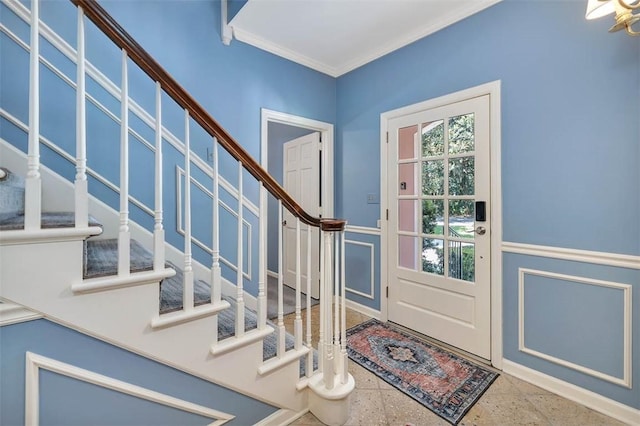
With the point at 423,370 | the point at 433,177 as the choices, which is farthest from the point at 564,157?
the point at 423,370

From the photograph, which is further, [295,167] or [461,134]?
[295,167]

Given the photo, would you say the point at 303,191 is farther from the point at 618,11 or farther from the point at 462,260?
the point at 618,11

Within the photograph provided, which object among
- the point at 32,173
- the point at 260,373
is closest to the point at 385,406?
the point at 260,373

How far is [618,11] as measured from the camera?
1.35 m

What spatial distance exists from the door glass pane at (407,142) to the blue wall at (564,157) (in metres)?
0.44

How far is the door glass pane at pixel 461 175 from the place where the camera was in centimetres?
215

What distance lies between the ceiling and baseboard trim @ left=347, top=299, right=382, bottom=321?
2.59 m

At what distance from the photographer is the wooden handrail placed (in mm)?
973

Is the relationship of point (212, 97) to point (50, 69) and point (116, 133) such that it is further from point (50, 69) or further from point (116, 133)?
point (50, 69)

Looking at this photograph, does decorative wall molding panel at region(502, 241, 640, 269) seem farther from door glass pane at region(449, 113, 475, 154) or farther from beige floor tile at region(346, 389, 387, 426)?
beige floor tile at region(346, 389, 387, 426)

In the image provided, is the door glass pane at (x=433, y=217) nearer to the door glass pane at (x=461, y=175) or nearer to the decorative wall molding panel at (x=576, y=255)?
the door glass pane at (x=461, y=175)

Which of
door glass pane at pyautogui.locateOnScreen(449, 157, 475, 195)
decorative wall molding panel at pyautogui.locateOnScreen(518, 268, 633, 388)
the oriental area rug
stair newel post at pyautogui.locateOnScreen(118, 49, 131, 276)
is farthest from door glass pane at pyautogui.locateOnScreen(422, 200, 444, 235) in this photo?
stair newel post at pyautogui.locateOnScreen(118, 49, 131, 276)

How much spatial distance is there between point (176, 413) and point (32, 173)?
1.11m

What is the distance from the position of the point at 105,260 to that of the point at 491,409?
2225 millimetres
